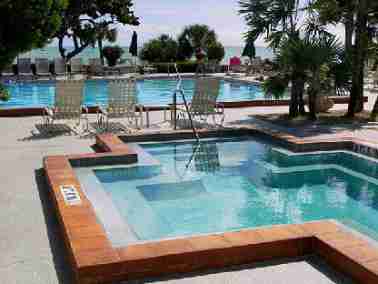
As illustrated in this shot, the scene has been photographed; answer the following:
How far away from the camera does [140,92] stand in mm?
20422

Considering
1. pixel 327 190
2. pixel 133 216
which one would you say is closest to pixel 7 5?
pixel 133 216

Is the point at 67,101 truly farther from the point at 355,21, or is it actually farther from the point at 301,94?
the point at 355,21

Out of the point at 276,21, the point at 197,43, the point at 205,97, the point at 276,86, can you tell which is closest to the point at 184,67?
the point at 197,43

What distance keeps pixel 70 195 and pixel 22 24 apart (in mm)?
2058

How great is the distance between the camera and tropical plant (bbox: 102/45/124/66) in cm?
2961

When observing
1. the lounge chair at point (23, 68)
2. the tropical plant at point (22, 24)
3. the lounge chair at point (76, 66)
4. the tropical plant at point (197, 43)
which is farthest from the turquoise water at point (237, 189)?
the tropical plant at point (197, 43)

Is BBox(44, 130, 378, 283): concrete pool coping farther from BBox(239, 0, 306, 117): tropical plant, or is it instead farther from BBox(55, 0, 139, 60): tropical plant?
BBox(55, 0, 139, 60): tropical plant

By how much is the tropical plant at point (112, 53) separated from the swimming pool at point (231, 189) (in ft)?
70.0

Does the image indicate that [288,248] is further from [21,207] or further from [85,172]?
[85,172]

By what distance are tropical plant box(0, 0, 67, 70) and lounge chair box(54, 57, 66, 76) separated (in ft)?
62.3

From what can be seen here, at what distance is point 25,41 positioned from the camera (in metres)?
6.06

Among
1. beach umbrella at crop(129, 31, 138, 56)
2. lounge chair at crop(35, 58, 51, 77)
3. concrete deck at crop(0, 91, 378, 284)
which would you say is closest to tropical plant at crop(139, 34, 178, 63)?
beach umbrella at crop(129, 31, 138, 56)

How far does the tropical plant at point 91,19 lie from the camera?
2738cm

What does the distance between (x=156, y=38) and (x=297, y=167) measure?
24.1m
